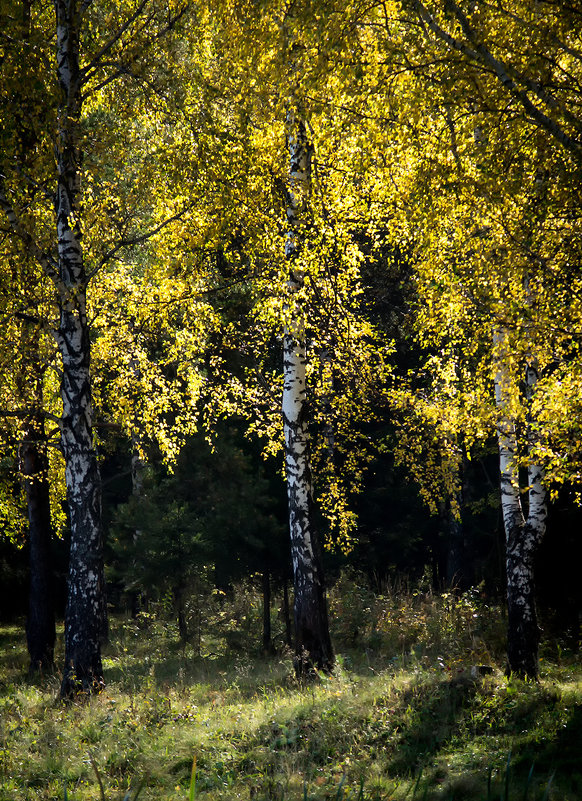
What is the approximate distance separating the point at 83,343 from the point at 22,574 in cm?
1625

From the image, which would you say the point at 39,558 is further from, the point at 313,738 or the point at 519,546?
the point at 519,546

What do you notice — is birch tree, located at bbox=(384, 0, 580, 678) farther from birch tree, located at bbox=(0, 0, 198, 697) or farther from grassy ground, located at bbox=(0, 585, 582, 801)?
birch tree, located at bbox=(0, 0, 198, 697)

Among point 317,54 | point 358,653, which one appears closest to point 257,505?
point 358,653

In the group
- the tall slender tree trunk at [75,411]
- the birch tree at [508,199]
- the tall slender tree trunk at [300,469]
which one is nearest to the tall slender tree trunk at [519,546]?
the birch tree at [508,199]

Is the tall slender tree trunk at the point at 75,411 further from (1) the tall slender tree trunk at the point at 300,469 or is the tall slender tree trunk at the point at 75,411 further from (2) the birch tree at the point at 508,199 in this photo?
(2) the birch tree at the point at 508,199

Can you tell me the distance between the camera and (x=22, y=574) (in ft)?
76.7

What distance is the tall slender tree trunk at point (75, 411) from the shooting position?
9117 mm

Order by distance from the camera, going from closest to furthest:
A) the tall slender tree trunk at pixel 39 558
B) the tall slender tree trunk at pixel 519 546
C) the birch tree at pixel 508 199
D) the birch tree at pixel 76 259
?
the birch tree at pixel 508 199
the birch tree at pixel 76 259
the tall slender tree trunk at pixel 519 546
the tall slender tree trunk at pixel 39 558

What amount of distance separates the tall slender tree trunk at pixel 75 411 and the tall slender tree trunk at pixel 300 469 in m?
2.67

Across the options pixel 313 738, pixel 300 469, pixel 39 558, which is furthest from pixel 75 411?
pixel 39 558

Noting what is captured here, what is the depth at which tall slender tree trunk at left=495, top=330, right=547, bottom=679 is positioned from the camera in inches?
381

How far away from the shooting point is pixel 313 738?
283 inches

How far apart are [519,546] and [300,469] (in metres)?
3.18

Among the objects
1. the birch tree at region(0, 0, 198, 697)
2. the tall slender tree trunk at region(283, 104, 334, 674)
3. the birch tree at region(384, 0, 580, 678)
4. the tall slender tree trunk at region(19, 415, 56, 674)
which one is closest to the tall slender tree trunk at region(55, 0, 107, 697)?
the birch tree at region(0, 0, 198, 697)
